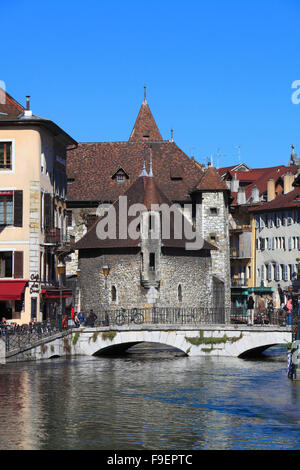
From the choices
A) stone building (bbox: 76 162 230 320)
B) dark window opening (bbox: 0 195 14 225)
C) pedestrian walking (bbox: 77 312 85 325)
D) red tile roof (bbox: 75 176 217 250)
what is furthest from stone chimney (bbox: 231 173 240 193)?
dark window opening (bbox: 0 195 14 225)

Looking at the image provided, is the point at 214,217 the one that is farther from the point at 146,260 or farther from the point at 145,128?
the point at 145,128

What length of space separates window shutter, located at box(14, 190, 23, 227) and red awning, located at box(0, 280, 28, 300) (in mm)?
2948

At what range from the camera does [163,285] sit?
2517 inches

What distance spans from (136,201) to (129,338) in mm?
17337

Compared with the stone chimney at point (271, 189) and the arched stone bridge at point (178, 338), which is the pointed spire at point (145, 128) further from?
the arched stone bridge at point (178, 338)

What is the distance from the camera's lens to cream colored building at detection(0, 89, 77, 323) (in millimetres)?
53531

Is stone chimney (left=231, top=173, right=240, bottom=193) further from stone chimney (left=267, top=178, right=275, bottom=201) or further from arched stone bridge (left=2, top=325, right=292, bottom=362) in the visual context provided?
arched stone bridge (left=2, top=325, right=292, bottom=362)

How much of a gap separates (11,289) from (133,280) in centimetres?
1248

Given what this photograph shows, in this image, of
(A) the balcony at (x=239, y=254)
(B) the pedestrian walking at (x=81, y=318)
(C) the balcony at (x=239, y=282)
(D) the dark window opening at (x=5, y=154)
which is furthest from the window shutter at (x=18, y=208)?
(A) the balcony at (x=239, y=254)

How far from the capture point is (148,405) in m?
33.9

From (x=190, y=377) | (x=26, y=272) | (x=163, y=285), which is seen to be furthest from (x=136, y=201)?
(x=190, y=377)

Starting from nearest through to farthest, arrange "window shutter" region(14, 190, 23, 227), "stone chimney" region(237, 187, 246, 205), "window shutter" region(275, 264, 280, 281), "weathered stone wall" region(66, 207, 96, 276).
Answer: "window shutter" region(14, 190, 23, 227) < "weathered stone wall" region(66, 207, 96, 276) < "window shutter" region(275, 264, 280, 281) < "stone chimney" region(237, 187, 246, 205)

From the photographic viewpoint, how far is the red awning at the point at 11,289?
5256cm

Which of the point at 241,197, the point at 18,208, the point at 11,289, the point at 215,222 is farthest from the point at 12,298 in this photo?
the point at 241,197
